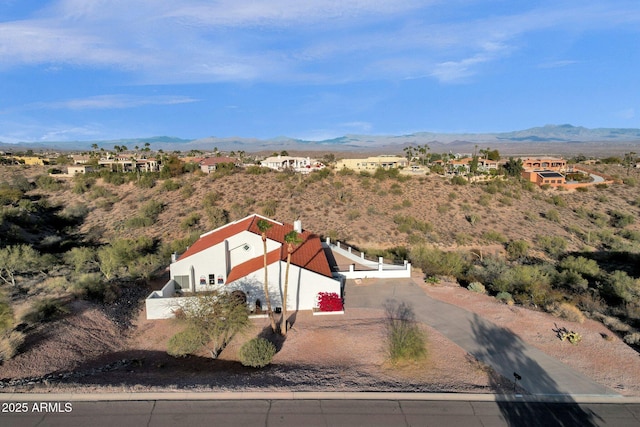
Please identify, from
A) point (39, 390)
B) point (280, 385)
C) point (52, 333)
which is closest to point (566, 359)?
point (280, 385)

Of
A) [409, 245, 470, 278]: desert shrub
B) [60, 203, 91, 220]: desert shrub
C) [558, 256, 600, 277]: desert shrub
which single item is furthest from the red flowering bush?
[60, 203, 91, 220]: desert shrub

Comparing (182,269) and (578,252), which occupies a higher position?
(182,269)

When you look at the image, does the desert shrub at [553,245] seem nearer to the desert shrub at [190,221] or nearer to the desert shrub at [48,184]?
the desert shrub at [190,221]

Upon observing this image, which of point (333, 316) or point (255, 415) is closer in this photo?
point (255, 415)

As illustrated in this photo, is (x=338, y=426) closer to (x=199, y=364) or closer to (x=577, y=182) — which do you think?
(x=199, y=364)

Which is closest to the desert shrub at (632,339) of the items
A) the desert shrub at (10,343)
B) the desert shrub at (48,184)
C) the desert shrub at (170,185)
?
the desert shrub at (10,343)

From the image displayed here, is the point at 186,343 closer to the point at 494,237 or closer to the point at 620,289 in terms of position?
the point at 620,289
